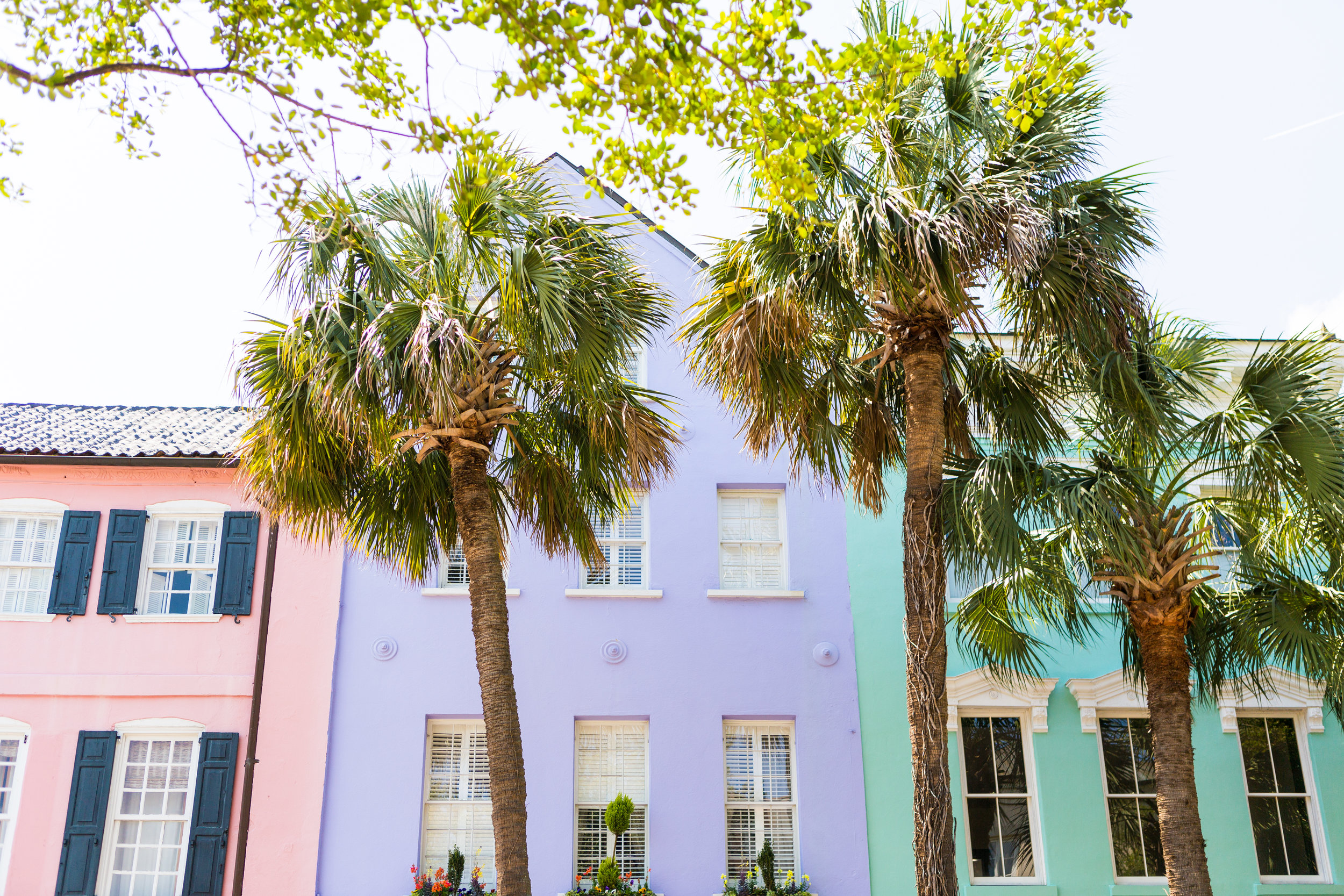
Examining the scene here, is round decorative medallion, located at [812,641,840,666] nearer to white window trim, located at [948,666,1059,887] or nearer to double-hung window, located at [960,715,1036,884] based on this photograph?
white window trim, located at [948,666,1059,887]

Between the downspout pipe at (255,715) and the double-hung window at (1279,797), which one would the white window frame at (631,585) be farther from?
the double-hung window at (1279,797)

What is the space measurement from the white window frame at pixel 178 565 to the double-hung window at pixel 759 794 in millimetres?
6414

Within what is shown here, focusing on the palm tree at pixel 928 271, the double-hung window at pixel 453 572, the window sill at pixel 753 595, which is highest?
the palm tree at pixel 928 271

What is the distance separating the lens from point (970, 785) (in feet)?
41.0

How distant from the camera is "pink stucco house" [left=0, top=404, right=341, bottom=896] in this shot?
11.8 metres

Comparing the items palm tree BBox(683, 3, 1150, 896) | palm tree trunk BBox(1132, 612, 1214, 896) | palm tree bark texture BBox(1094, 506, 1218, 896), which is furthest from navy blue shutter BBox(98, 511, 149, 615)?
palm tree trunk BBox(1132, 612, 1214, 896)

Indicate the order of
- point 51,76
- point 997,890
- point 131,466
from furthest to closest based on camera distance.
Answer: point 131,466, point 997,890, point 51,76

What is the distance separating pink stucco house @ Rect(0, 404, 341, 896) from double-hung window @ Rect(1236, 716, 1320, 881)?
10966mm

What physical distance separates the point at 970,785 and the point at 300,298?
9.17 metres

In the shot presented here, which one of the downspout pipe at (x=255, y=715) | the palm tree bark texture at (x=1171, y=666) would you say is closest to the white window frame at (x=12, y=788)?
the downspout pipe at (x=255, y=715)

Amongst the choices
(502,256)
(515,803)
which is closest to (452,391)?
(502,256)

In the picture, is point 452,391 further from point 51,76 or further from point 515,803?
point 51,76

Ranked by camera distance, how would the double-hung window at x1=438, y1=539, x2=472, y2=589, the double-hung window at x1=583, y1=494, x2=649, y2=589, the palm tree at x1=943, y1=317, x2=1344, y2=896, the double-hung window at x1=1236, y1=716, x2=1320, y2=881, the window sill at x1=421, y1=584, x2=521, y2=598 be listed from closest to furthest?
the palm tree at x1=943, y1=317, x2=1344, y2=896 → the double-hung window at x1=1236, y1=716, x2=1320, y2=881 → the window sill at x1=421, y1=584, x2=521, y2=598 → the double-hung window at x1=438, y1=539, x2=472, y2=589 → the double-hung window at x1=583, y1=494, x2=649, y2=589

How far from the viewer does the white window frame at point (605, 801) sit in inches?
472
